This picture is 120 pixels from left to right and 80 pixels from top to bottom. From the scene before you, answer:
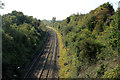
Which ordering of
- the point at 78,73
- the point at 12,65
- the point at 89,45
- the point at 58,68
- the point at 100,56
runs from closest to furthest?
1. the point at 100,56
2. the point at 89,45
3. the point at 78,73
4. the point at 12,65
5. the point at 58,68

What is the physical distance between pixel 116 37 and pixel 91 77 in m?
5.22

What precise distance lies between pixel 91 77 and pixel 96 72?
88 centimetres

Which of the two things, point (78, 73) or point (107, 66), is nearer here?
point (107, 66)

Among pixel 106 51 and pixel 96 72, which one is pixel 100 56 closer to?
pixel 106 51

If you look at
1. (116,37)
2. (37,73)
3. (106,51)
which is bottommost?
(37,73)

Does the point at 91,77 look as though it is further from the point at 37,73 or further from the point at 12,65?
the point at 12,65

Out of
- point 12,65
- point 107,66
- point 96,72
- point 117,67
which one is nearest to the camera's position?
point 117,67

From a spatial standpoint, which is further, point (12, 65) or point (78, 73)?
point (12, 65)

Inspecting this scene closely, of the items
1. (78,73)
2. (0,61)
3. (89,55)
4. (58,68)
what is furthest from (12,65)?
(89,55)

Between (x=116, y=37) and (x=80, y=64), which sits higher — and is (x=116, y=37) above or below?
above

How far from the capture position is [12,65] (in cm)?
1841

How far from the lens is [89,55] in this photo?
13.5m

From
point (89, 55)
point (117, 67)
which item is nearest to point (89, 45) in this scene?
point (89, 55)

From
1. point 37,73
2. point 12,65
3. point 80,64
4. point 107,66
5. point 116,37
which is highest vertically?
point 116,37
